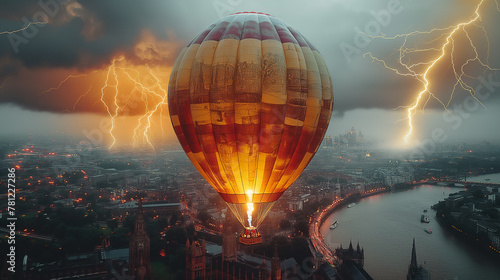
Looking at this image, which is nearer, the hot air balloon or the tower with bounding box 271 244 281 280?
the hot air balloon

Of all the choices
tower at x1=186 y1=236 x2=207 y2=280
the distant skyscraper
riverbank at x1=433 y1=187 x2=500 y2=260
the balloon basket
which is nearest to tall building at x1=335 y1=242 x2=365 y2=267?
tower at x1=186 y1=236 x2=207 y2=280

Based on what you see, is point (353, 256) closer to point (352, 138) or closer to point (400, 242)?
point (400, 242)

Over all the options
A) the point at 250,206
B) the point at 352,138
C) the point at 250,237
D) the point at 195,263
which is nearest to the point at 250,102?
the point at 250,206

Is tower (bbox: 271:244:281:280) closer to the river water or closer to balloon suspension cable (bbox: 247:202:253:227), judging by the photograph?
the river water

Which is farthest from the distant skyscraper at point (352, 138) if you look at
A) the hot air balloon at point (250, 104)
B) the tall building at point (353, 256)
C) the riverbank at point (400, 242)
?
the hot air balloon at point (250, 104)

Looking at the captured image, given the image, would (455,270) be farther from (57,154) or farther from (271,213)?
(57,154)
